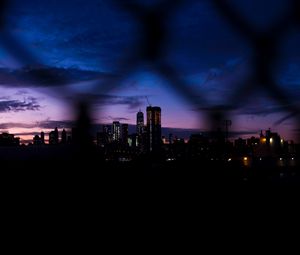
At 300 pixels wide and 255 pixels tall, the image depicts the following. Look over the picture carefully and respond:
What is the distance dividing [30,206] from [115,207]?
0.56ft

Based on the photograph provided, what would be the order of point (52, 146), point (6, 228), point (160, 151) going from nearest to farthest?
point (6, 228), point (52, 146), point (160, 151)

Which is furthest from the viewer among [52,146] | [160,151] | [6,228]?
[160,151]

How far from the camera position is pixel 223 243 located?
28.1 inches

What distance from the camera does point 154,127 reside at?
3.71 feet

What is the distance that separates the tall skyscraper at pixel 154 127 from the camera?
1039 mm

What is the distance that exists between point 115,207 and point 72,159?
0.45ft

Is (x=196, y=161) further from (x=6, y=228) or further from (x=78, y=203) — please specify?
(x=6, y=228)

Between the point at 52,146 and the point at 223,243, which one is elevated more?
the point at 52,146

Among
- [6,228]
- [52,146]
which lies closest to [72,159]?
[52,146]

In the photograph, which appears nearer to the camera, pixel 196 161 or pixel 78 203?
pixel 78 203

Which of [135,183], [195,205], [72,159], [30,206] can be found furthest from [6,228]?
[195,205]

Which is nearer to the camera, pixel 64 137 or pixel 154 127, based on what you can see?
pixel 64 137

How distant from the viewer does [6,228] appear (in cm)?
67

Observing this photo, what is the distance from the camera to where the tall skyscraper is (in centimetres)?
104
